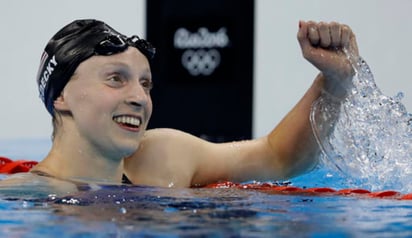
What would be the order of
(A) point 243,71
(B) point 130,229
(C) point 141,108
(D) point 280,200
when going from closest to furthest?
(B) point 130,229, (D) point 280,200, (C) point 141,108, (A) point 243,71

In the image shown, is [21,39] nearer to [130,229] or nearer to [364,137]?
[364,137]

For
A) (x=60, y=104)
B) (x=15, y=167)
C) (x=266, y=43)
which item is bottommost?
(x=15, y=167)

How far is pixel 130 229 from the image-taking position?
1857mm

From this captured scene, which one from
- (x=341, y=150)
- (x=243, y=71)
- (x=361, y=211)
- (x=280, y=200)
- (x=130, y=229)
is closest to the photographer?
(x=130, y=229)

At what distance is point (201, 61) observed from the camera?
20.2 feet

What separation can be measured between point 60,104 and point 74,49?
179mm

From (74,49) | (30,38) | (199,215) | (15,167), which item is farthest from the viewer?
(30,38)

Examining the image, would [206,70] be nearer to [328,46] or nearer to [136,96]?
[328,46]

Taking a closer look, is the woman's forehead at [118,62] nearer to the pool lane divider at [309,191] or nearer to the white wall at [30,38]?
the pool lane divider at [309,191]

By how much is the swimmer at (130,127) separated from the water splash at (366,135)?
46 mm

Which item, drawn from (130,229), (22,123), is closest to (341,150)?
(130,229)

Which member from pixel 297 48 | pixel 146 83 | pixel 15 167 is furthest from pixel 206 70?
pixel 146 83

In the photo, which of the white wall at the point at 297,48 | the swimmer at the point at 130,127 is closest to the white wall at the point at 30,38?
the white wall at the point at 297,48

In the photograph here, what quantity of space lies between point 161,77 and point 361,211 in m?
4.21
